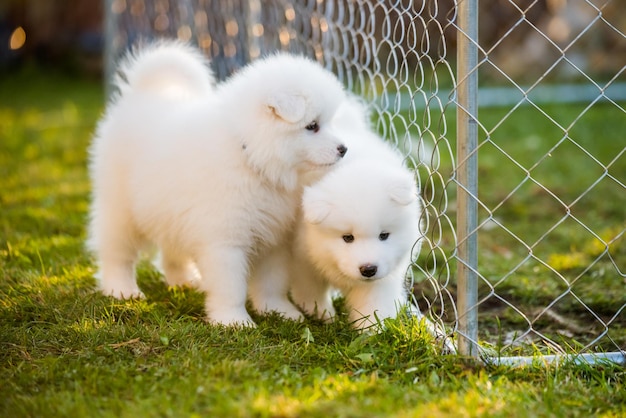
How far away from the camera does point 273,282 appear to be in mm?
3109

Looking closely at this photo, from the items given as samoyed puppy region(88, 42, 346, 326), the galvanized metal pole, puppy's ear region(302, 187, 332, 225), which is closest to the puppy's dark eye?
samoyed puppy region(88, 42, 346, 326)

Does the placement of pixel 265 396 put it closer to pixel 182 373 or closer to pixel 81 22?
pixel 182 373

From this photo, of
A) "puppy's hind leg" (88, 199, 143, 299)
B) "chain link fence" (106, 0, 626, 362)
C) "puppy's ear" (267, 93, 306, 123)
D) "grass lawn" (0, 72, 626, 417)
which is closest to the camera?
"grass lawn" (0, 72, 626, 417)

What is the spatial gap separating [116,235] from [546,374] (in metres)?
1.87

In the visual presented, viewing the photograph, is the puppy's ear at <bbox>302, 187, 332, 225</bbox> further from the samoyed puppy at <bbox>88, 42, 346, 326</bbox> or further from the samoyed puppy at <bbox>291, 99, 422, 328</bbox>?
the samoyed puppy at <bbox>88, 42, 346, 326</bbox>

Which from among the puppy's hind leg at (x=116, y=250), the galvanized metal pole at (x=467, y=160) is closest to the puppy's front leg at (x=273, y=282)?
the puppy's hind leg at (x=116, y=250)

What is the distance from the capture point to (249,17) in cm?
529

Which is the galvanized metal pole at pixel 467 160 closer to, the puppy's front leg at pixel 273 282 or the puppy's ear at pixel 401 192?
the puppy's ear at pixel 401 192

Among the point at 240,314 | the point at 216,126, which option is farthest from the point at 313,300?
the point at 216,126

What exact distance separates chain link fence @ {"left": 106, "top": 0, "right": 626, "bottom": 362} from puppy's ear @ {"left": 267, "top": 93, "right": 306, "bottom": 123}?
411mm

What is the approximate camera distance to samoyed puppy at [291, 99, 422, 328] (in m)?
2.70

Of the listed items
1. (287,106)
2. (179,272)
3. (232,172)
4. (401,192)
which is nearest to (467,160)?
(401,192)

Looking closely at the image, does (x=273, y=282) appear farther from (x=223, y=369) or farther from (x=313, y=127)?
(x=223, y=369)

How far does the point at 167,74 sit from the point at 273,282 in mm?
1083
